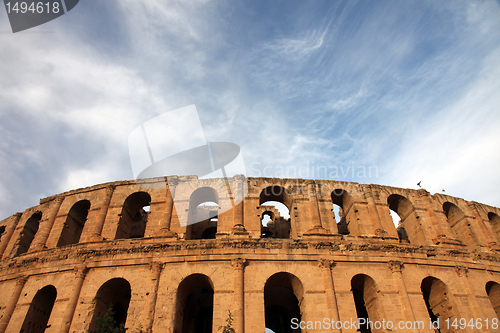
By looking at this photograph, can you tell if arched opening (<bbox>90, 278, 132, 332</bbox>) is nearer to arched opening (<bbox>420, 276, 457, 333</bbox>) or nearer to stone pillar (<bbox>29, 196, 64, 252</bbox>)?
stone pillar (<bbox>29, 196, 64, 252</bbox>)

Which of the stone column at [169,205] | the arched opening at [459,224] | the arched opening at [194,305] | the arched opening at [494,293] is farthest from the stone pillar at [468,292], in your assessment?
the stone column at [169,205]

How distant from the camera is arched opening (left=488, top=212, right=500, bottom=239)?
23.4 m

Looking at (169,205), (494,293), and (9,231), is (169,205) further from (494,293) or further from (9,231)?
(494,293)

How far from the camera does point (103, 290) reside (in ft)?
52.5

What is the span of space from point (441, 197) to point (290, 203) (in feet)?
35.2

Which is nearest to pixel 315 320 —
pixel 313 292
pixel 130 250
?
pixel 313 292

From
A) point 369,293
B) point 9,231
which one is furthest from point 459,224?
point 9,231

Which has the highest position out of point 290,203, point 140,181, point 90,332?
point 140,181

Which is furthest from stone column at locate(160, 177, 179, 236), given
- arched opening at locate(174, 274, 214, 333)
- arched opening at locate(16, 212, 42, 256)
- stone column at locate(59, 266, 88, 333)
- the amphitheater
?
arched opening at locate(16, 212, 42, 256)

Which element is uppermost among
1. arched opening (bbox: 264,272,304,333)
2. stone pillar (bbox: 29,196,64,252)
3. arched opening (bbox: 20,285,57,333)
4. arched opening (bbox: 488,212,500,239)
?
arched opening (bbox: 488,212,500,239)

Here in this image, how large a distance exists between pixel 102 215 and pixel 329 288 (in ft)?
43.9

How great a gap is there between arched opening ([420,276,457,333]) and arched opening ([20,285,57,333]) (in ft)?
67.3

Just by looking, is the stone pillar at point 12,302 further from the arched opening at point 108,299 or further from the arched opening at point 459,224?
the arched opening at point 459,224

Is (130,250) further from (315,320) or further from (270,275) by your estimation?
(315,320)
